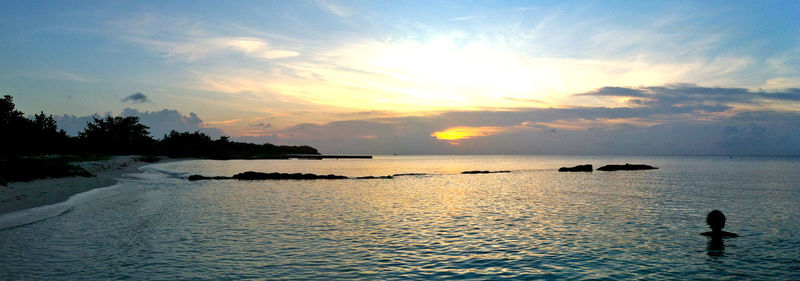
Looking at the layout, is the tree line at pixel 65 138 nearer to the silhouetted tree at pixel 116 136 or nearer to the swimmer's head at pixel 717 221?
the silhouetted tree at pixel 116 136

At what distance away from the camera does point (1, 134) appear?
7888 centimetres

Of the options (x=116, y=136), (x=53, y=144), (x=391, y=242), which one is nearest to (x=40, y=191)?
(x=391, y=242)

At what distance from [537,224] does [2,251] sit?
26119mm

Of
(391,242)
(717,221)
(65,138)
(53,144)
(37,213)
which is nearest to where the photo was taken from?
(391,242)

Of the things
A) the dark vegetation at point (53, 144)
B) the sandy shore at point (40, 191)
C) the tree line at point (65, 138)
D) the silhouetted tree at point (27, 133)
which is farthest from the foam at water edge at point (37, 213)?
the silhouetted tree at point (27, 133)

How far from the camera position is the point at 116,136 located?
16100 centimetres

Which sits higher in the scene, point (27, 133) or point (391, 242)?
point (27, 133)

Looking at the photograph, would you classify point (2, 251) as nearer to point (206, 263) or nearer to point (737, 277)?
point (206, 263)

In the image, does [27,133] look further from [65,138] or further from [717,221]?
[717,221]

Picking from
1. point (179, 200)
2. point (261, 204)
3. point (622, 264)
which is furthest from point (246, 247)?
point (179, 200)

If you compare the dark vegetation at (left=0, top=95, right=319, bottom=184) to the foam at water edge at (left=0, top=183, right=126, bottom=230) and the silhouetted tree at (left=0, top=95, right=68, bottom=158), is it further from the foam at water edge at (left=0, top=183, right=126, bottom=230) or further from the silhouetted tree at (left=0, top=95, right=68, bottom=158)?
the foam at water edge at (left=0, top=183, right=126, bottom=230)

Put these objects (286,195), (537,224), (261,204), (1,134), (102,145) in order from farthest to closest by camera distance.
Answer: (102,145), (1,134), (286,195), (261,204), (537,224)

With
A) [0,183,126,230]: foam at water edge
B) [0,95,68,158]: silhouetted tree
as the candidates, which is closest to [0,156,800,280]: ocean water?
[0,183,126,230]: foam at water edge

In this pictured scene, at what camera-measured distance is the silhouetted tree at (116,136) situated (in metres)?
152
